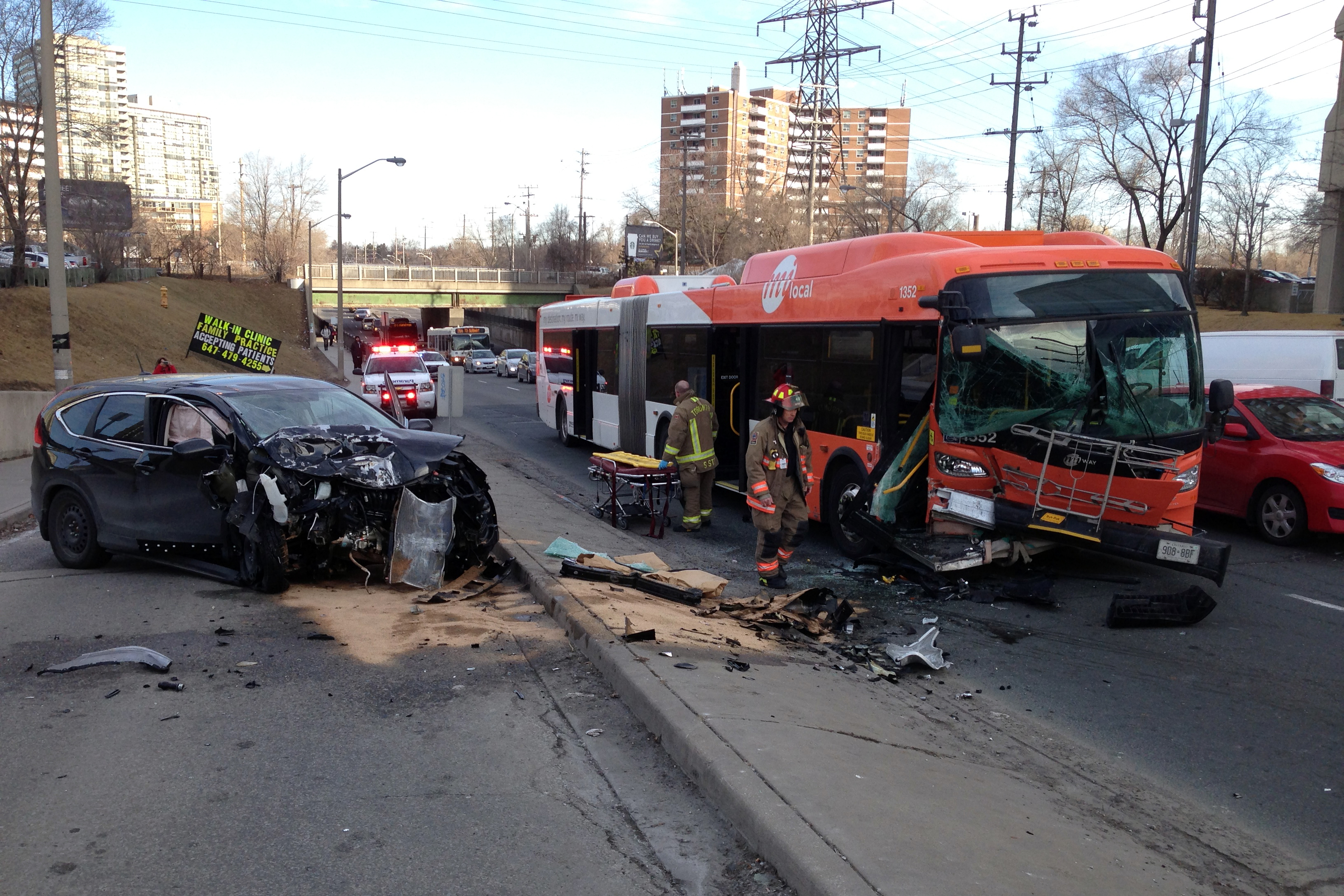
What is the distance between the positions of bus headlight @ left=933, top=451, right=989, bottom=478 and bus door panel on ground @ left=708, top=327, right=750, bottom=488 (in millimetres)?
4609

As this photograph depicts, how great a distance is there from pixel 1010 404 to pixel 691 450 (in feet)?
13.9

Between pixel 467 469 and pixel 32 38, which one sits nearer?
pixel 467 469

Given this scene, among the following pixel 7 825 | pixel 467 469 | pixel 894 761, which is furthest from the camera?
pixel 467 469

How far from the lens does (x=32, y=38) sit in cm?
3822

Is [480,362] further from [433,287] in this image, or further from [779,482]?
[779,482]

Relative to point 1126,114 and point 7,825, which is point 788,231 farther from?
point 7,825

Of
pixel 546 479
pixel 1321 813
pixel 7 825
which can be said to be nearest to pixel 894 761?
pixel 1321 813

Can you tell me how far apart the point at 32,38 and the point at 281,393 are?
39554mm

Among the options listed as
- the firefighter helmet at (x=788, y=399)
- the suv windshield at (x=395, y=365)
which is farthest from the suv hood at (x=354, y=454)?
the suv windshield at (x=395, y=365)

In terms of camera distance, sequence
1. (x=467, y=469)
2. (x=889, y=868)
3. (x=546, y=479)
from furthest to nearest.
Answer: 1. (x=546, y=479)
2. (x=467, y=469)
3. (x=889, y=868)

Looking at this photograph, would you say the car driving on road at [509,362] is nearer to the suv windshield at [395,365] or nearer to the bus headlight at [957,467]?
the suv windshield at [395,365]

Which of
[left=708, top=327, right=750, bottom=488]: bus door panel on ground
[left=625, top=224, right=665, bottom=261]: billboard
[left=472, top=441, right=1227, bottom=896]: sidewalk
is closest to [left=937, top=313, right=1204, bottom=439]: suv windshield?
[left=472, top=441, right=1227, bottom=896]: sidewalk

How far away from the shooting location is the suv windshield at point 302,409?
8117 millimetres

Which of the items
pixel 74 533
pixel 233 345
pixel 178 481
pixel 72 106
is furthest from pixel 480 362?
pixel 178 481
